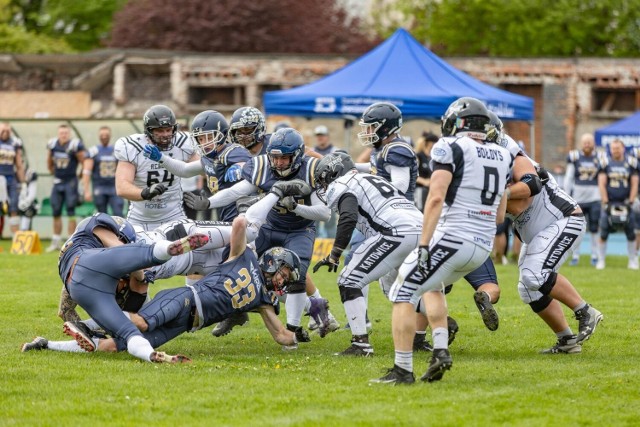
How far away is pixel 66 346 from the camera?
7855 millimetres

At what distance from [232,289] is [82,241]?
1078mm

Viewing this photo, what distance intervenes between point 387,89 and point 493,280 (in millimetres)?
9135

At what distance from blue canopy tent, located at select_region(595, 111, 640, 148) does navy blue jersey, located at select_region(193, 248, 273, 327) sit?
53.7 feet

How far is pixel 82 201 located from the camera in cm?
1838

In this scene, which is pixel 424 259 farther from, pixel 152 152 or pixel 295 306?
pixel 152 152

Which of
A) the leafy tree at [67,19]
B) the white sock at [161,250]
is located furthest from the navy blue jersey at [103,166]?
the leafy tree at [67,19]

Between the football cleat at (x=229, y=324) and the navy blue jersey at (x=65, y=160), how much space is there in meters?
9.05

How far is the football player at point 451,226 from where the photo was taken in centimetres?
655

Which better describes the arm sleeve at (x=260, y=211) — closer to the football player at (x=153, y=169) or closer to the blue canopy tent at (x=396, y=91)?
the football player at (x=153, y=169)

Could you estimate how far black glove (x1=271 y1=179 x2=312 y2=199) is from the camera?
8.02 meters

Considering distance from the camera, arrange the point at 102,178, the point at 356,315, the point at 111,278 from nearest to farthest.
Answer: the point at 111,278, the point at 356,315, the point at 102,178

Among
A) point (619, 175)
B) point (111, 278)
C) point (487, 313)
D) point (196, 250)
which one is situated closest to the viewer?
point (111, 278)

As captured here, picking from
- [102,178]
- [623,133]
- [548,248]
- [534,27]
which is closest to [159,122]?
[548,248]

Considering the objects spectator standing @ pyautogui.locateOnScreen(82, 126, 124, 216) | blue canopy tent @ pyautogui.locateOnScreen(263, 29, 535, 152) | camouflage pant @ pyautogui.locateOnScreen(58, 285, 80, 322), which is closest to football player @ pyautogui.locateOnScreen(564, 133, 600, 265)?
blue canopy tent @ pyautogui.locateOnScreen(263, 29, 535, 152)
